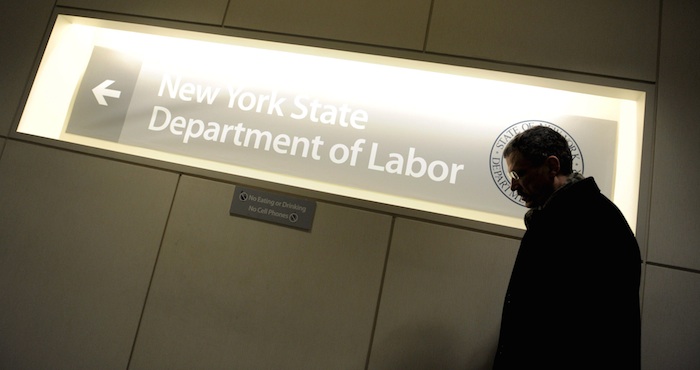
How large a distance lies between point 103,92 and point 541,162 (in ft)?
7.69

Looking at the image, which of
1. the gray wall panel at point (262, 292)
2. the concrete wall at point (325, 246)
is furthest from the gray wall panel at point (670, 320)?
the gray wall panel at point (262, 292)

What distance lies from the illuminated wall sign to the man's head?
490 millimetres

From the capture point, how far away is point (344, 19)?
2.24m

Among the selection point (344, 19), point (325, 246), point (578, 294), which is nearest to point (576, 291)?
point (578, 294)

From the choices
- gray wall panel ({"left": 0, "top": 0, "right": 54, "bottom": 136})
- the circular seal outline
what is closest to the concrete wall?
gray wall panel ({"left": 0, "top": 0, "right": 54, "bottom": 136})

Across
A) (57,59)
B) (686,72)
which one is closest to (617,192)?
(686,72)

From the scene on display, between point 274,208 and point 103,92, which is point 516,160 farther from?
point 103,92

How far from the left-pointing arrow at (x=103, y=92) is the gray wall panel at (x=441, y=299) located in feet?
5.89

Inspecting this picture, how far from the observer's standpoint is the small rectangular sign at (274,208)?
80.7 inches

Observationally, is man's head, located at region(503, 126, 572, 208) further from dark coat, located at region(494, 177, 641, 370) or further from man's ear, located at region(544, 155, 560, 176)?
dark coat, located at region(494, 177, 641, 370)

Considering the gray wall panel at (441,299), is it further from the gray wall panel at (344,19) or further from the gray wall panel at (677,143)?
the gray wall panel at (344,19)

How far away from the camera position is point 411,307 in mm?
1923

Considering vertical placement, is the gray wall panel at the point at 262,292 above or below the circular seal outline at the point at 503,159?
below

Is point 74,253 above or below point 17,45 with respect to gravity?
below
